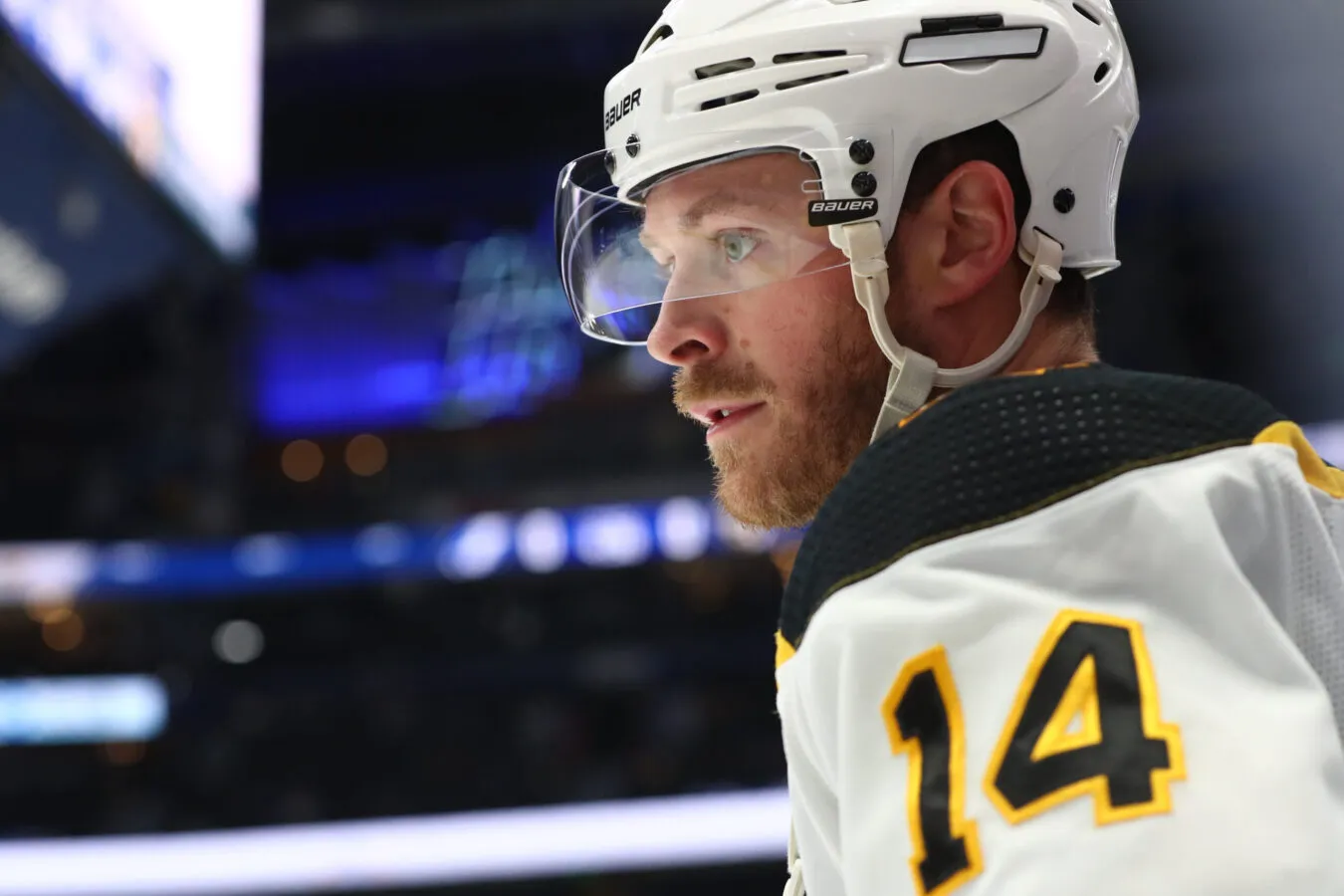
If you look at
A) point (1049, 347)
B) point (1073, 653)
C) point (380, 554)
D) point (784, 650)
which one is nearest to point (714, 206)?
point (1049, 347)

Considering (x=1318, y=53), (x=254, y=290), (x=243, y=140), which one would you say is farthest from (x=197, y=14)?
(x=1318, y=53)

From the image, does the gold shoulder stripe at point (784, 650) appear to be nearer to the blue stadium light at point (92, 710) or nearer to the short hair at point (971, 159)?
the short hair at point (971, 159)

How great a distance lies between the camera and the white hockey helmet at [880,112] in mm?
1030

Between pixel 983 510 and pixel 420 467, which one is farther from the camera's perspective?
pixel 420 467

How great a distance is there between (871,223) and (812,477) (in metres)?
0.21

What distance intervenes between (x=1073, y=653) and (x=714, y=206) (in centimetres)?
60

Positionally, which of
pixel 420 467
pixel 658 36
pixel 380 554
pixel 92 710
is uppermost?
pixel 658 36

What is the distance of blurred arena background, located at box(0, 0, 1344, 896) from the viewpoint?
6.92m

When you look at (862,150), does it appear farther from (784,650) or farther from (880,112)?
(784,650)

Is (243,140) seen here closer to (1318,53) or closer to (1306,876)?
(1318,53)

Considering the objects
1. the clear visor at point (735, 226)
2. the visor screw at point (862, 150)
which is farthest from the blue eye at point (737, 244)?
the visor screw at point (862, 150)

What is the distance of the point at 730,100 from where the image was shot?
1078mm

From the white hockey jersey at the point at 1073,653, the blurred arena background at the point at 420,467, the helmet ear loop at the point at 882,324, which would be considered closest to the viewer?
the white hockey jersey at the point at 1073,653

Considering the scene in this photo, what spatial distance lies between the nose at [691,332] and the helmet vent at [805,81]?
0.18 m
